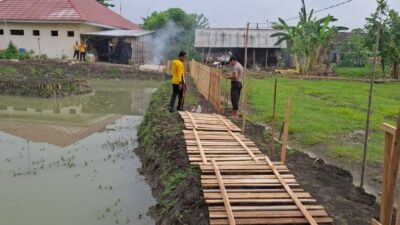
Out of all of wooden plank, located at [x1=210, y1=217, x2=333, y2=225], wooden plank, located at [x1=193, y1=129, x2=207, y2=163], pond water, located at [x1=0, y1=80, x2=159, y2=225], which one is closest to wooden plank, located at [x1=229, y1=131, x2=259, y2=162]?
wooden plank, located at [x1=193, y1=129, x2=207, y2=163]

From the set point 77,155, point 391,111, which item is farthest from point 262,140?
A: point 391,111

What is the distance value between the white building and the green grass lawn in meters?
17.6

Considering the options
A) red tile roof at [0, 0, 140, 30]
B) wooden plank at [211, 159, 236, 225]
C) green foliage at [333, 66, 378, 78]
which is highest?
red tile roof at [0, 0, 140, 30]

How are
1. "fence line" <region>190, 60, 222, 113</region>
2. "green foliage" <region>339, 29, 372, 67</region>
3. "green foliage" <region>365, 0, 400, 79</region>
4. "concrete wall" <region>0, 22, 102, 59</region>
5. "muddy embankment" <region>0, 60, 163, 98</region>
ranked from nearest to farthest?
"fence line" <region>190, 60, 222, 113</region> < "muddy embankment" <region>0, 60, 163, 98</region> < "green foliage" <region>365, 0, 400, 79</region> < "concrete wall" <region>0, 22, 102, 59</region> < "green foliage" <region>339, 29, 372, 67</region>

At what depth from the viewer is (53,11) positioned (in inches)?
1251

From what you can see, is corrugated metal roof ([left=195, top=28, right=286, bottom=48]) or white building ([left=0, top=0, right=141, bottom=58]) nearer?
white building ([left=0, top=0, right=141, bottom=58])

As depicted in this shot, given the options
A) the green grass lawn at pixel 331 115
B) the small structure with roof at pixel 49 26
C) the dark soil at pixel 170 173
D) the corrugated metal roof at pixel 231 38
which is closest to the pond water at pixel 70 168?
the dark soil at pixel 170 173

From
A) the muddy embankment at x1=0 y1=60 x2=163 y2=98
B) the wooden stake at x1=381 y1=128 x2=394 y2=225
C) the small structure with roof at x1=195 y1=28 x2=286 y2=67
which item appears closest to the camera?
the wooden stake at x1=381 y1=128 x2=394 y2=225

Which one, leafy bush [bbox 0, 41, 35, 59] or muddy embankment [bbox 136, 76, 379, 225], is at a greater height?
leafy bush [bbox 0, 41, 35, 59]

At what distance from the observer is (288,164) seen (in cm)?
677

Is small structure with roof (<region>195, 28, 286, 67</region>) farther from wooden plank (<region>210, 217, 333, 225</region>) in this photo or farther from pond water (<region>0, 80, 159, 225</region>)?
wooden plank (<region>210, 217, 333, 225</region>)

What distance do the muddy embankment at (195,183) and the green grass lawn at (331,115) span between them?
1234 mm

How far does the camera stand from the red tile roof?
3061 centimetres

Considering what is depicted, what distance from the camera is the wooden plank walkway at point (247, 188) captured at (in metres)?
4.48
